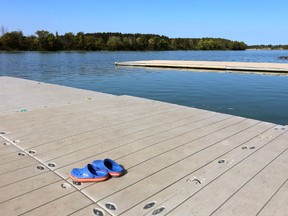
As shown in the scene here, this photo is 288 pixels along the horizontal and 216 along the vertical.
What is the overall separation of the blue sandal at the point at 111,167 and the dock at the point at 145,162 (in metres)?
0.05

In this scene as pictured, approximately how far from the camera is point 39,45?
6019cm

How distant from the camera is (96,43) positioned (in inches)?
2601

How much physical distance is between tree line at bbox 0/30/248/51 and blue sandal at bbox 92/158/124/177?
6248 cm

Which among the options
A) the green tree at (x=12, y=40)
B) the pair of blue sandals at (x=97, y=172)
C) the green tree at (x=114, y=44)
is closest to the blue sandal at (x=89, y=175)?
the pair of blue sandals at (x=97, y=172)

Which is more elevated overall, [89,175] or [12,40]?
[12,40]

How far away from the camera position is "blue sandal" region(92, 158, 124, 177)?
213 cm

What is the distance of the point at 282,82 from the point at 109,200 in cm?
972

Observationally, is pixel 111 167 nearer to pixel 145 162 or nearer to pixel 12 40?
pixel 145 162

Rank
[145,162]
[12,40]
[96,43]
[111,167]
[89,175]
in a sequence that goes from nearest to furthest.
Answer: [89,175]
[111,167]
[145,162]
[12,40]
[96,43]

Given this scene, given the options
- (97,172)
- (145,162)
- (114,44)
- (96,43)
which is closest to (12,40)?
(96,43)

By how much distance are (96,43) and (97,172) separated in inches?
2623

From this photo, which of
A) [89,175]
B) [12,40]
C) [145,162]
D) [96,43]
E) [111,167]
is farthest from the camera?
[96,43]

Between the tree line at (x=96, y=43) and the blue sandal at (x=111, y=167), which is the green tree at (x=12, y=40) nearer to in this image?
the tree line at (x=96, y=43)

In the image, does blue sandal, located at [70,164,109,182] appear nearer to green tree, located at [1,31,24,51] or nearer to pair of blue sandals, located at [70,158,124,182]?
pair of blue sandals, located at [70,158,124,182]
